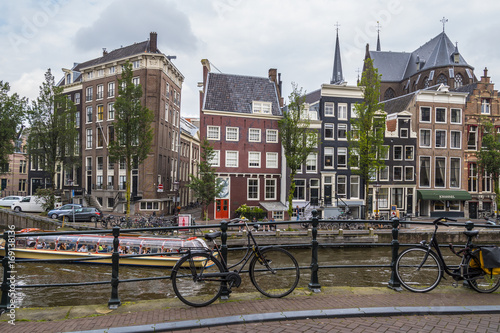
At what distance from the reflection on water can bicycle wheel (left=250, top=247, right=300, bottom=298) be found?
13.5ft

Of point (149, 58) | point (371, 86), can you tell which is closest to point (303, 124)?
point (371, 86)

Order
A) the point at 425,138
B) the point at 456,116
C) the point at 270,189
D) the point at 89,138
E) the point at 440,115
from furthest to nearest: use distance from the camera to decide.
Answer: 1. the point at 89,138
2. the point at 456,116
3. the point at 440,115
4. the point at 425,138
5. the point at 270,189

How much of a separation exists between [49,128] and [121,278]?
2161cm

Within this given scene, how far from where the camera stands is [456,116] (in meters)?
39.3

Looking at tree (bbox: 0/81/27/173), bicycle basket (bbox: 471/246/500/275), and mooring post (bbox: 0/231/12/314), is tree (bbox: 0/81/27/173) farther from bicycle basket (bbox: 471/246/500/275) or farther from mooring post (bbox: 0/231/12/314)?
bicycle basket (bbox: 471/246/500/275)

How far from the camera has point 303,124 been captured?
30.5 m

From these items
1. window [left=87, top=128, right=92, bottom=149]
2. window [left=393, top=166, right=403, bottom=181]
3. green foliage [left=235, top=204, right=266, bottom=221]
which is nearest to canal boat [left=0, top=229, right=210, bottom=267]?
green foliage [left=235, top=204, right=266, bottom=221]

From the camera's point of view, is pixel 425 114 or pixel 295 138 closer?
pixel 295 138

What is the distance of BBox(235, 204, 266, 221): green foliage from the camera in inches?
1198

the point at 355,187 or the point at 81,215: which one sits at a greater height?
the point at 355,187

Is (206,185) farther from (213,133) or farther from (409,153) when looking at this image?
(409,153)

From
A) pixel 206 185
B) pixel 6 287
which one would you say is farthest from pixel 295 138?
pixel 6 287

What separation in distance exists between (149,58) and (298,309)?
119ft

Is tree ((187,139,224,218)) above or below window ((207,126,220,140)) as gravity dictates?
below
